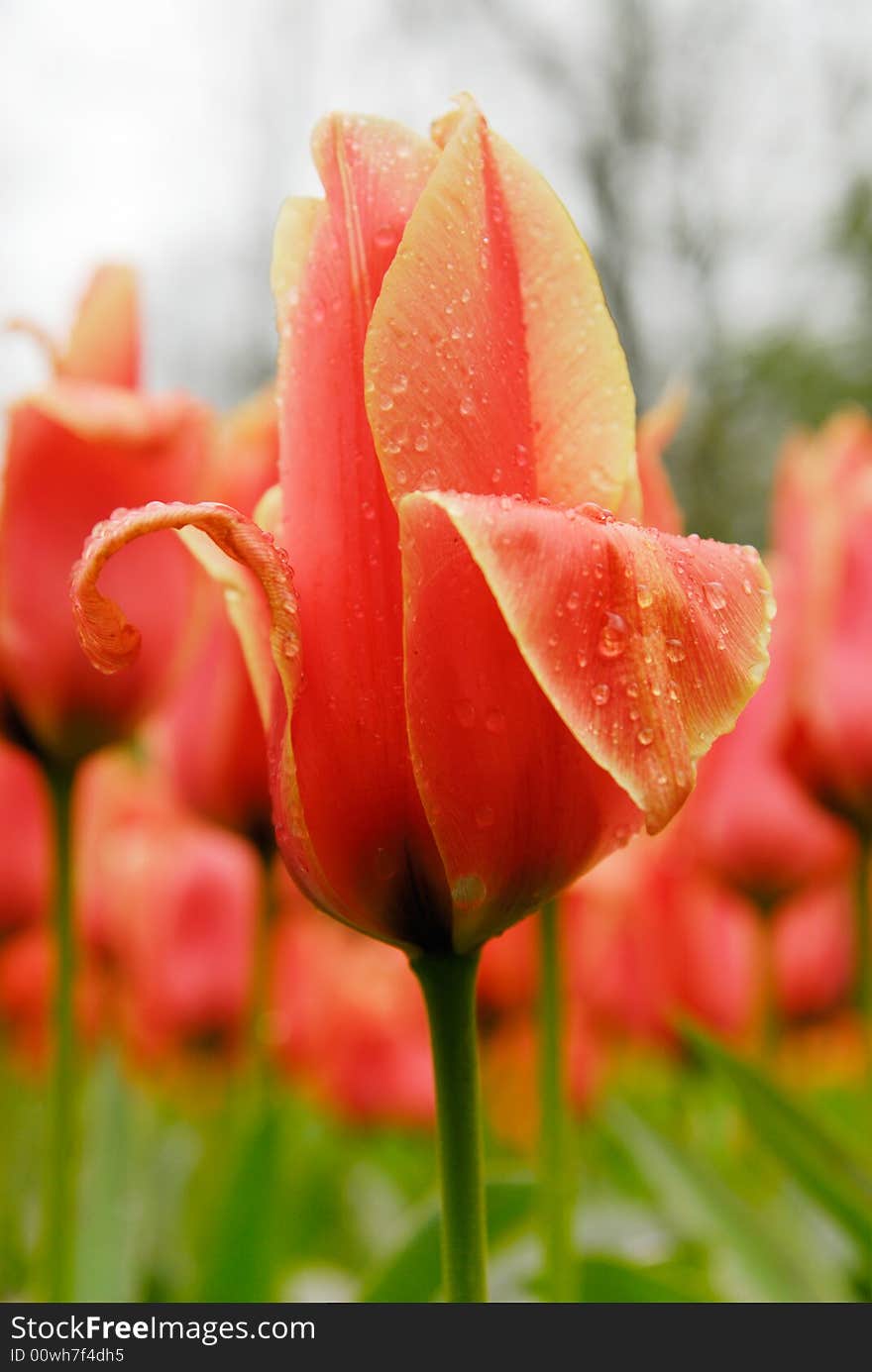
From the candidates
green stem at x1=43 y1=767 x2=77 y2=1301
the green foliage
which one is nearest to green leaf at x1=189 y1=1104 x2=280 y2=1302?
the green foliage

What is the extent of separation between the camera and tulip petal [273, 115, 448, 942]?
0.37m

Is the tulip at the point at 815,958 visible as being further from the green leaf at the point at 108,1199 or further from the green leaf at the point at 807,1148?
the green leaf at the point at 807,1148

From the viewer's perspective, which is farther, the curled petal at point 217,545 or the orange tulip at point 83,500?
the orange tulip at point 83,500

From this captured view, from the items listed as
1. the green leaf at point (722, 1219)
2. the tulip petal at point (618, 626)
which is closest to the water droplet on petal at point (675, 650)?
the tulip petal at point (618, 626)

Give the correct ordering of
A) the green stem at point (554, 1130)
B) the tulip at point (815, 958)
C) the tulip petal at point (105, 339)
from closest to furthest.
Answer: the green stem at point (554, 1130) < the tulip petal at point (105, 339) < the tulip at point (815, 958)

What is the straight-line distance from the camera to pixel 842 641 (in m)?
0.96

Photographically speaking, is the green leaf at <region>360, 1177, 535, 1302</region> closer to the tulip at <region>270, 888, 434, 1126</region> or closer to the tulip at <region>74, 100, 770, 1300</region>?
the tulip at <region>74, 100, 770, 1300</region>

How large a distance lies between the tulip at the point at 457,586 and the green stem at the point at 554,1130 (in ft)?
0.89

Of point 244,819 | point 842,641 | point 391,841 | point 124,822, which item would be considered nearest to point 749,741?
point 842,641

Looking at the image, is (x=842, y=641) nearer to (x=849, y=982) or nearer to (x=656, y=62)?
(x=849, y=982)

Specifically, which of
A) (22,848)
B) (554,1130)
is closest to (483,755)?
(554,1130)

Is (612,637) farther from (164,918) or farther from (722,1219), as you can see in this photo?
(164,918)

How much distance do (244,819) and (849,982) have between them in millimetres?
898

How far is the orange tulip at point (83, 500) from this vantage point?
2.27 feet
